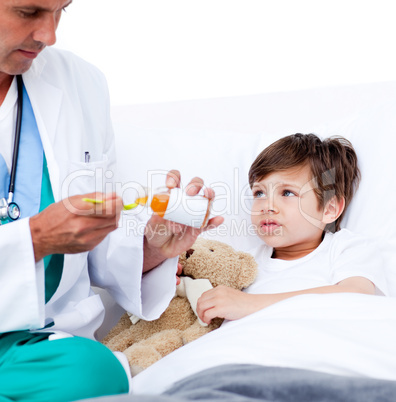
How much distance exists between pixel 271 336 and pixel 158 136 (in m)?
1.05

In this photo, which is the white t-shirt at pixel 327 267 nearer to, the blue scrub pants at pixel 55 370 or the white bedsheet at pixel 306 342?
the white bedsheet at pixel 306 342

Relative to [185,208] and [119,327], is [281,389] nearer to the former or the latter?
[185,208]

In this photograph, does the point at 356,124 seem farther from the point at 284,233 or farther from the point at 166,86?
the point at 166,86

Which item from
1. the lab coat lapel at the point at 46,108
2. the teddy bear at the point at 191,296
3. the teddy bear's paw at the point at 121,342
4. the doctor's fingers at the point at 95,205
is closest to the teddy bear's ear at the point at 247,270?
the teddy bear at the point at 191,296

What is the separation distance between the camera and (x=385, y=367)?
102 cm

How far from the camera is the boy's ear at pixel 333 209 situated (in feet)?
5.68

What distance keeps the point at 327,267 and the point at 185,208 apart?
0.64 m

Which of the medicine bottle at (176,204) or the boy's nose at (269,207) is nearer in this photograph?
the medicine bottle at (176,204)

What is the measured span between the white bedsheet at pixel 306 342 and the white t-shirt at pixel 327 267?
33 cm

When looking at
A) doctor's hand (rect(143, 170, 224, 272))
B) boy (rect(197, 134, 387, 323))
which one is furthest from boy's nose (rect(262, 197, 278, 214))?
doctor's hand (rect(143, 170, 224, 272))

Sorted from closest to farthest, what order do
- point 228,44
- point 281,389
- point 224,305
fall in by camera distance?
point 281,389 < point 224,305 < point 228,44

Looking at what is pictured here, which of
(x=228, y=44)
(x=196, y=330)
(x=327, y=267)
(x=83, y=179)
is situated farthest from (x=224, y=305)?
(x=228, y=44)

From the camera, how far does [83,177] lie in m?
1.37

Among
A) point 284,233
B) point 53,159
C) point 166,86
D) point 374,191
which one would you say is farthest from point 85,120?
point 166,86
